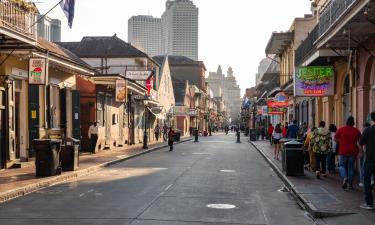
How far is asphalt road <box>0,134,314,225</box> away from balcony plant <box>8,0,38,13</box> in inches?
218

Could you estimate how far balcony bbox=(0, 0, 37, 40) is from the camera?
51.1 feet

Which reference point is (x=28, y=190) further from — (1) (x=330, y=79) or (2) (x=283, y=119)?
(2) (x=283, y=119)

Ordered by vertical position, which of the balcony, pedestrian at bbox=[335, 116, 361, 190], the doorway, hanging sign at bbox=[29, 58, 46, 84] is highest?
the balcony

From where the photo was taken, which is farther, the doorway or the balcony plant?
the doorway

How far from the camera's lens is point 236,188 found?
14.7 m

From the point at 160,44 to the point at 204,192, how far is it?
16771 centimetres

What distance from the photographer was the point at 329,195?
1269 centimetres

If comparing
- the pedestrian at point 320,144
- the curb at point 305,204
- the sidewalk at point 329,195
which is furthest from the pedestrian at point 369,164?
the pedestrian at point 320,144

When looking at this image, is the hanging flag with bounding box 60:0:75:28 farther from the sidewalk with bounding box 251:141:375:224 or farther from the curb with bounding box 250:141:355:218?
the sidewalk with bounding box 251:141:375:224

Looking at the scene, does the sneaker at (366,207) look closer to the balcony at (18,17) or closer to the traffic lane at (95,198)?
the traffic lane at (95,198)

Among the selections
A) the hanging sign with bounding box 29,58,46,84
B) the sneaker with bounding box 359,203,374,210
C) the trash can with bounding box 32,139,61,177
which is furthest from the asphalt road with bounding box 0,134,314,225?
the hanging sign with bounding box 29,58,46,84

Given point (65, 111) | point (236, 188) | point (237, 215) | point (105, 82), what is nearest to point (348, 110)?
point (236, 188)

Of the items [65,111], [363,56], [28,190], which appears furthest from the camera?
[65,111]

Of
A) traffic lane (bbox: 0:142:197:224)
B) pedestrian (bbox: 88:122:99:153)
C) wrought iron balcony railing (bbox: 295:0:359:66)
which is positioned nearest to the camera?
traffic lane (bbox: 0:142:197:224)
